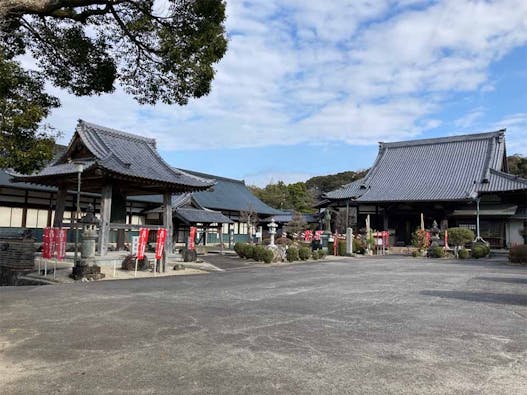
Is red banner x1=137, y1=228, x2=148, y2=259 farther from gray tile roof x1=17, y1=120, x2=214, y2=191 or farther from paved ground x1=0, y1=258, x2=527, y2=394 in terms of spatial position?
paved ground x1=0, y1=258, x2=527, y2=394

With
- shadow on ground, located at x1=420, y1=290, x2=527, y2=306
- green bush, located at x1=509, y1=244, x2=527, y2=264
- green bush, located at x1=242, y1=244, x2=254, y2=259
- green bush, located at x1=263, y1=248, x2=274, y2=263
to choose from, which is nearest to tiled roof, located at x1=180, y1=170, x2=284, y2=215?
green bush, located at x1=242, y1=244, x2=254, y2=259

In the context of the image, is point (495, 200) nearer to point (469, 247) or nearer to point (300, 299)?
point (469, 247)

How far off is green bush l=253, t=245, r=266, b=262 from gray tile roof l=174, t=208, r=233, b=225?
6.67 meters

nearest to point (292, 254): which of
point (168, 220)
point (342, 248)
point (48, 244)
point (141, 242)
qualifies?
point (342, 248)

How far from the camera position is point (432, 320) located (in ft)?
20.7

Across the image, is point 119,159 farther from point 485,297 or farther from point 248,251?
point 485,297

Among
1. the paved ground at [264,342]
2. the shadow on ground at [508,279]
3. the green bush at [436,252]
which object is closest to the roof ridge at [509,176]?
the green bush at [436,252]

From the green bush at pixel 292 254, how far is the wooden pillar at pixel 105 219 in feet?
30.3

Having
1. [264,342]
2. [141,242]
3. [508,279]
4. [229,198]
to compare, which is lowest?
[264,342]

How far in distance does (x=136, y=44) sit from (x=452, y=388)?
780cm

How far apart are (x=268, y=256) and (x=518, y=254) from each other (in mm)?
11517

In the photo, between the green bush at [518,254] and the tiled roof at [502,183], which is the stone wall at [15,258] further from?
the tiled roof at [502,183]

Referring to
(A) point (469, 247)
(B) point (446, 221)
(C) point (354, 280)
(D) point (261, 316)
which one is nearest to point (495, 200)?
(B) point (446, 221)

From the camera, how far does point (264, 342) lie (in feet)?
16.6
